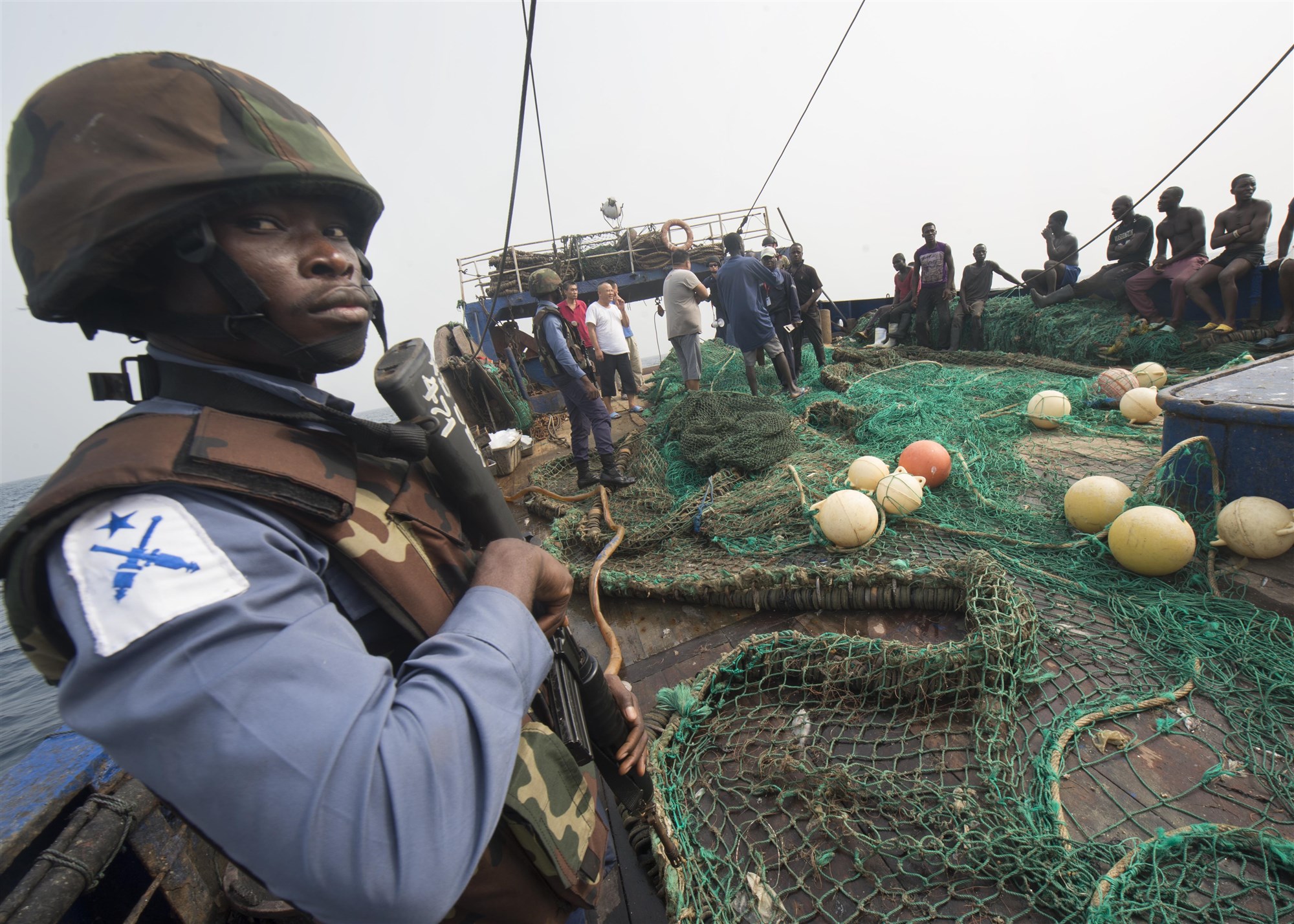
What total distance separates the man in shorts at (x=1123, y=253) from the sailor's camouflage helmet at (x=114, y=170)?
10.4 m

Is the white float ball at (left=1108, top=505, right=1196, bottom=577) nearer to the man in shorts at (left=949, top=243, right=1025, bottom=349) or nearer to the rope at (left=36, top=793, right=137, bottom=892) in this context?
the rope at (left=36, top=793, right=137, bottom=892)

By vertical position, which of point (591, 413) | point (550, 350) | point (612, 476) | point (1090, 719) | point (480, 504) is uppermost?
point (550, 350)

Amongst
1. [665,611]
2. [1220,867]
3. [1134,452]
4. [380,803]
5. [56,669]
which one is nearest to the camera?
[380,803]

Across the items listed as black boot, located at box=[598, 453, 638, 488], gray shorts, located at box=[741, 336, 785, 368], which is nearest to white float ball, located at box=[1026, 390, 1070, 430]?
gray shorts, located at box=[741, 336, 785, 368]

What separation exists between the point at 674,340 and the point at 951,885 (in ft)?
21.5

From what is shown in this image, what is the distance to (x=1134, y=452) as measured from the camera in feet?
12.7

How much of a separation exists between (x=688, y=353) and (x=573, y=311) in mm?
1949

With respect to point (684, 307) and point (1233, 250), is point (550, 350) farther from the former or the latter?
point (1233, 250)

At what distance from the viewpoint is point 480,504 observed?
1.10 meters

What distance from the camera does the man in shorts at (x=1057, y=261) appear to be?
8.97 metres

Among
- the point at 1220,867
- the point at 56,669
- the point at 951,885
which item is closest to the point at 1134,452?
the point at 1220,867

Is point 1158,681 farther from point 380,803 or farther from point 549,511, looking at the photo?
point 549,511

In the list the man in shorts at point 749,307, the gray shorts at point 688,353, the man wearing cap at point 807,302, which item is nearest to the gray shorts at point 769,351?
the man in shorts at point 749,307

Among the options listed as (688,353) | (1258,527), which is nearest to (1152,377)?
→ (1258,527)
